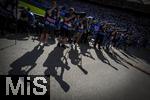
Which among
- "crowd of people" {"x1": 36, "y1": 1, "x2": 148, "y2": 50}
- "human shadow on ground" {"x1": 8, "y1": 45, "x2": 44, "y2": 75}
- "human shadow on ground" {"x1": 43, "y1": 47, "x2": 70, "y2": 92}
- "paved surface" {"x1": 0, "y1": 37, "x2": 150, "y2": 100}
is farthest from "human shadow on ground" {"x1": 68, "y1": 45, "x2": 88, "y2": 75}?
"human shadow on ground" {"x1": 8, "y1": 45, "x2": 44, "y2": 75}

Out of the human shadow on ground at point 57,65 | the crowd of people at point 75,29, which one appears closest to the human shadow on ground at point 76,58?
the human shadow on ground at point 57,65

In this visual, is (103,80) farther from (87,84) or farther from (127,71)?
(127,71)

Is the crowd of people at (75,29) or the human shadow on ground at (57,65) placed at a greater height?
the crowd of people at (75,29)

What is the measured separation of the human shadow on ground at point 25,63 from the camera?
887 cm

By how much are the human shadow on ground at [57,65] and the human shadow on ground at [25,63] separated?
0.48 meters

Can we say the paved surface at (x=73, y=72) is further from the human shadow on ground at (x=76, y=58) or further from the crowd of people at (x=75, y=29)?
the crowd of people at (x=75, y=29)

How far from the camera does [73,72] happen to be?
10.2 metres

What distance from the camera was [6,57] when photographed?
10047mm

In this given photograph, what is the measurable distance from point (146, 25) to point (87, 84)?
42.7 meters

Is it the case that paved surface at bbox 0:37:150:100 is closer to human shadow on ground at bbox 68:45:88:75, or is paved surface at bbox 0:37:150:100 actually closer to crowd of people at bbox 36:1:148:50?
human shadow on ground at bbox 68:45:88:75

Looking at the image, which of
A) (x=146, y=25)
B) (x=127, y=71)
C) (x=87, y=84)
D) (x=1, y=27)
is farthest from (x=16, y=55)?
(x=146, y=25)

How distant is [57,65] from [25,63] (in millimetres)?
1322

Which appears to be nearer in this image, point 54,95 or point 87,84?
point 54,95

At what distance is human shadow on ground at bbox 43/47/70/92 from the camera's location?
8.83 metres
